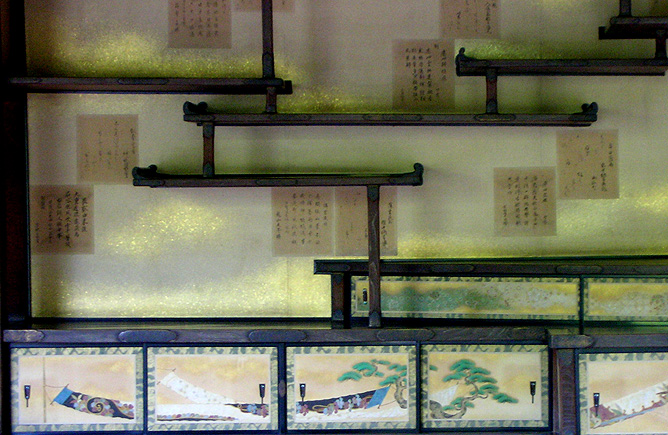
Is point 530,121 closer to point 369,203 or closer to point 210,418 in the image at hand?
point 369,203

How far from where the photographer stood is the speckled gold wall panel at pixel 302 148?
2496 mm

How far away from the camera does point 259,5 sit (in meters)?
2.51

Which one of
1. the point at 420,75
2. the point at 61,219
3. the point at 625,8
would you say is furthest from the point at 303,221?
the point at 625,8

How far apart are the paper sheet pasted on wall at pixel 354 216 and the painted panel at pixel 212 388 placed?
609 mm

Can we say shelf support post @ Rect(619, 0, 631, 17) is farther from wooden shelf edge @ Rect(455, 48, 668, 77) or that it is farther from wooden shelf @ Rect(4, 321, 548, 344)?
wooden shelf @ Rect(4, 321, 548, 344)

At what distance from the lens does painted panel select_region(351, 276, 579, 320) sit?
93.0 inches

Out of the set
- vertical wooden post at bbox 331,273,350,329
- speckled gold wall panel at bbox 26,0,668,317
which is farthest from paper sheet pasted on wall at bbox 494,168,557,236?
vertical wooden post at bbox 331,273,350,329

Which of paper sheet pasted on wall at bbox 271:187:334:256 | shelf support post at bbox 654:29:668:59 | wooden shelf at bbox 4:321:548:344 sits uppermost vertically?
shelf support post at bbox 654:29:668:59

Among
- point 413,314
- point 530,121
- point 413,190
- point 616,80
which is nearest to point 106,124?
point 413,190

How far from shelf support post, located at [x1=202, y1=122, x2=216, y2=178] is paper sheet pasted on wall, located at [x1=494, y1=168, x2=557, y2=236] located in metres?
1.34

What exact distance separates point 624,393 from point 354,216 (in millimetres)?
1370

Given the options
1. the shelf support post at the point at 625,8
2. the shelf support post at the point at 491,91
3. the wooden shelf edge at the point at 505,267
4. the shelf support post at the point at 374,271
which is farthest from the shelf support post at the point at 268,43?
the shelf support post at the point at 625,8

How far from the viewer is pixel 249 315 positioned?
251 centimetres

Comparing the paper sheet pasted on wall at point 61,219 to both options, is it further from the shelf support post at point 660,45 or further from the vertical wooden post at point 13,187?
the shelf support post at point 660,45
